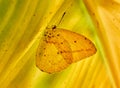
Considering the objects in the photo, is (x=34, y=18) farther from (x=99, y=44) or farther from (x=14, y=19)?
(x=99, y=44)

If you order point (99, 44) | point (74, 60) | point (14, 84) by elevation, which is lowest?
point (14, 84)

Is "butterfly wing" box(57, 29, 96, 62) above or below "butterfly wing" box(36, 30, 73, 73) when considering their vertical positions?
above

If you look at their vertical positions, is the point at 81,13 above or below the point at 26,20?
above

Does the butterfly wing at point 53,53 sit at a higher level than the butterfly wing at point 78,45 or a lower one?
lower

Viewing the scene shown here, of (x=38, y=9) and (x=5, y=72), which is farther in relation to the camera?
(x=38, y=9)

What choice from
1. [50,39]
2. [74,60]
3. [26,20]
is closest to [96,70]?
[74,60]
